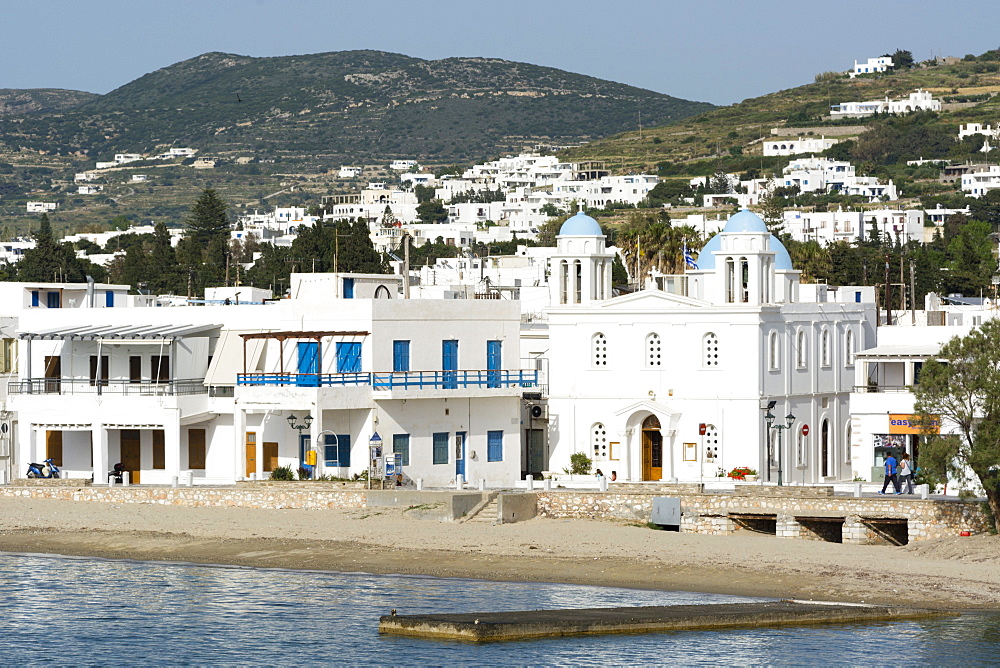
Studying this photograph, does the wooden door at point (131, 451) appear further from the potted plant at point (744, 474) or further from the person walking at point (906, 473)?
the person walking at point (906, 473)

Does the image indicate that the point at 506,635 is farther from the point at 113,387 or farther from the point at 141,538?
the point at 113,387

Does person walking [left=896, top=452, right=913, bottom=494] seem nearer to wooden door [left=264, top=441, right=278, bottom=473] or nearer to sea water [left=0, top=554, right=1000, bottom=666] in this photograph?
sea water [left=0, top=554, right=1000, bottom=666]

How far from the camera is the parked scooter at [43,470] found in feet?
159

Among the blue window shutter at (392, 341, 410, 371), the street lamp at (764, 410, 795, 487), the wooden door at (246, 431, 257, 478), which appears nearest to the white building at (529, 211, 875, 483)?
the street lamp at (764, 410, 795, 487)

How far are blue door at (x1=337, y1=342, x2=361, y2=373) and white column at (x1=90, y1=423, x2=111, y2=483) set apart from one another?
7.00 metres

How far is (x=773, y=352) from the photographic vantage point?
49125 millimetres

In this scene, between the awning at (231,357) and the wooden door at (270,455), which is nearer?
the wooden door at (270,455)

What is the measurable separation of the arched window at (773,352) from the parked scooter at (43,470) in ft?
66.6

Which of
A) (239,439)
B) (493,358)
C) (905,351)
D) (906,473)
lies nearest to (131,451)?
(239,439)

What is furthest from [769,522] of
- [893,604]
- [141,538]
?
[141,538]

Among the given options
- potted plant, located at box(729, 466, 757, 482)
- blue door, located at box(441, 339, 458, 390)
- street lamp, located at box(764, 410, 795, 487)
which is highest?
blue door, located at box(441, 339, 458, 390)

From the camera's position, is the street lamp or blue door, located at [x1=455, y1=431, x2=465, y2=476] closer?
the street lamp

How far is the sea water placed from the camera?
31453mm

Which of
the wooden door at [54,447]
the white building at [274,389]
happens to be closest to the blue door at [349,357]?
the white building at [274,389]
